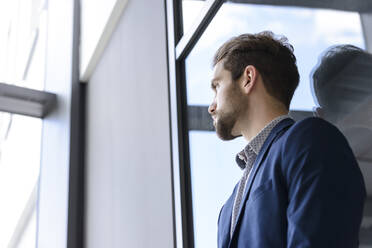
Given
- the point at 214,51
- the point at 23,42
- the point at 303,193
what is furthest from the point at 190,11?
the point at 23,42

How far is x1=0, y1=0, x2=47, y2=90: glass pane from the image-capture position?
523 cm

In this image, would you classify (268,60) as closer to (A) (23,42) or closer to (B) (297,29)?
(B) (297,29)

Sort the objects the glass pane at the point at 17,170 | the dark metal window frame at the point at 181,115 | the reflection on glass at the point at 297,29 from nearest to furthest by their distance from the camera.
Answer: the reflection on glass at the point at 297,29 → the dark metal window frame at the point at 181,115 → the glass pane at the point at 17,170

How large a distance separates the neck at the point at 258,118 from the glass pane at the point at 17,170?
379 centimetres

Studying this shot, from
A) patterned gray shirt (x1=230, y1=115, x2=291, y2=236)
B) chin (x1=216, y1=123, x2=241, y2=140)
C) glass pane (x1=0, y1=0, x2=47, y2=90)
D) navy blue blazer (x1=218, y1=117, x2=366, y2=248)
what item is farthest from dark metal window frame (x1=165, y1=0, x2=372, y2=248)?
glass pane (x1=0, y1=0, x2=47, y2=90)

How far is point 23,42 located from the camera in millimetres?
5520

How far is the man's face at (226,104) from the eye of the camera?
1620 mm

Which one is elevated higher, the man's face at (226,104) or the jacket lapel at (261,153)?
the man's face at (226,104)

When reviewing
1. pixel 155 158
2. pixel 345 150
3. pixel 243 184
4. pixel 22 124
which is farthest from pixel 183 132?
pixel 22 124

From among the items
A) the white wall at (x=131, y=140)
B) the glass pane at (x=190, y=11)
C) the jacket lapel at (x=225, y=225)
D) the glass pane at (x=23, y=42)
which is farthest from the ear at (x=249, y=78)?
the glass pane at (x=23, y=42)

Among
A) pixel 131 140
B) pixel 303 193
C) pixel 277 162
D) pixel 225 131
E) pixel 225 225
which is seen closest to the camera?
pixel 303 193

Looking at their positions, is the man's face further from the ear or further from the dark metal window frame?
the dark metal window frame

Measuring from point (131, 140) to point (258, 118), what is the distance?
189cm

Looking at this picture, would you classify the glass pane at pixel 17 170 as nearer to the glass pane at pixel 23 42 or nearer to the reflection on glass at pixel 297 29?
the glass pane at pixel 23 42
